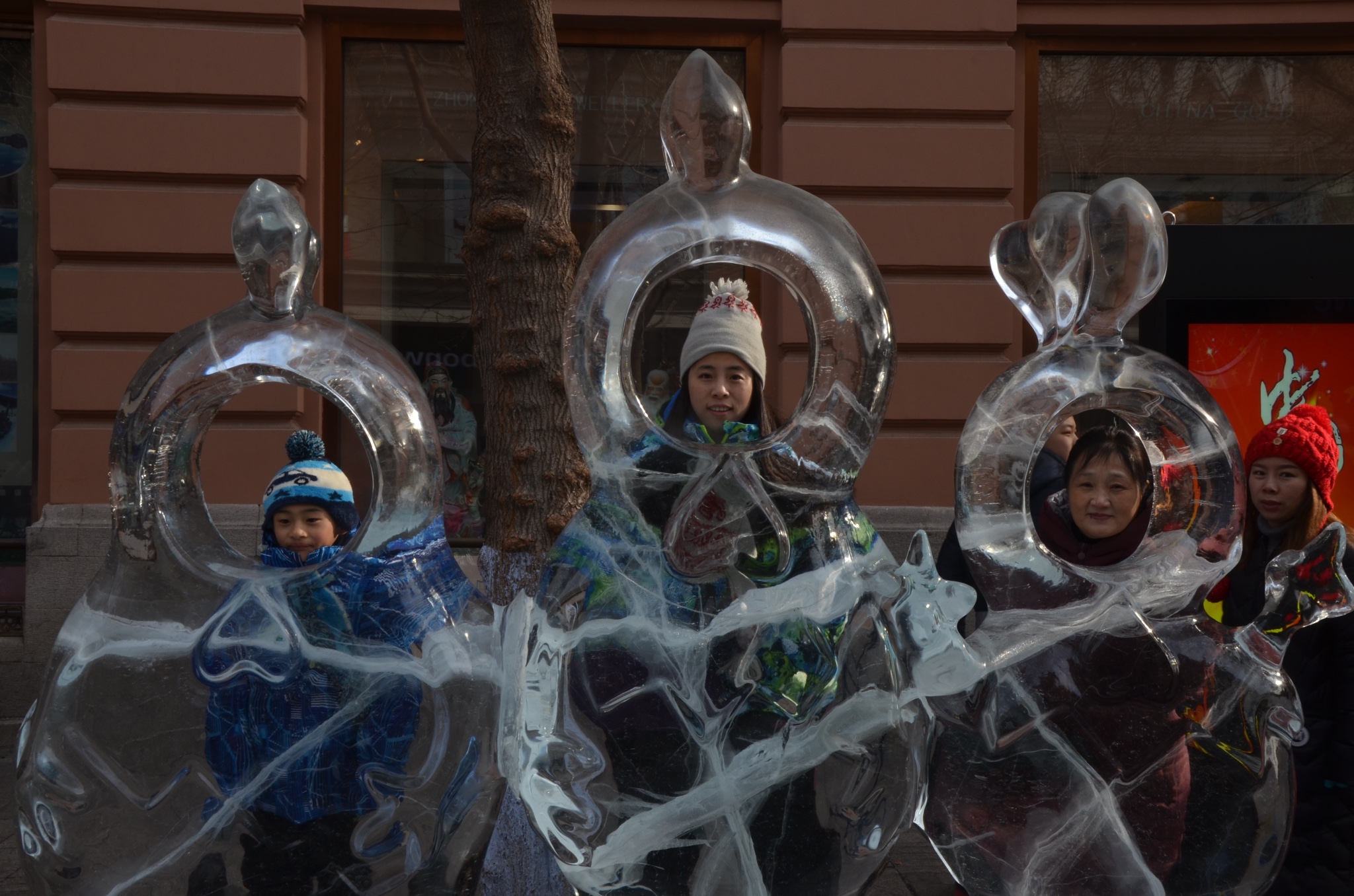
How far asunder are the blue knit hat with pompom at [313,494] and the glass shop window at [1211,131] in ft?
15.0

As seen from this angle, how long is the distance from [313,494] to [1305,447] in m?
2.21

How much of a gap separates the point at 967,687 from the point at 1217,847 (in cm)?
41

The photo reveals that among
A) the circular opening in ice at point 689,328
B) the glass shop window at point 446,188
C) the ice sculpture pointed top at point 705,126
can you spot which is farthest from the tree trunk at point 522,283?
the glass shop window at point 446,188

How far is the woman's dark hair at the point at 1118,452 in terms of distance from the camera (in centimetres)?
227

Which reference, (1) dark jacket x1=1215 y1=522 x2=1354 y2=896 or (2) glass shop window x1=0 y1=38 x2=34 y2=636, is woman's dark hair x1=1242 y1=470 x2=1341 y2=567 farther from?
(2) glass shop window x1=0 y1=38 x2=34 y2=636

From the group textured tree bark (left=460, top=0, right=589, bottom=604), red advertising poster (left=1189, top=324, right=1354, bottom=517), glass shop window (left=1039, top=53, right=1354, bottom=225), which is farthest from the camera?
glass shop window (left=1039, top=53, right=1354, bottom=225)

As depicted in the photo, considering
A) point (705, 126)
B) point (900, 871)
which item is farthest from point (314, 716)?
point (900, 871)

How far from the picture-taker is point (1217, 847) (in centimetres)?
166

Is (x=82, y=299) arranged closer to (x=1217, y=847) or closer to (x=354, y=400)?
(x=354, y=400)

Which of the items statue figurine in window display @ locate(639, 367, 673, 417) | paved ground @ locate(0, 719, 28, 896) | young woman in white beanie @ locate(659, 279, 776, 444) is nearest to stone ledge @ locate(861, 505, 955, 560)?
statue figurine in window display @ locate(639, 367, 673, 417)

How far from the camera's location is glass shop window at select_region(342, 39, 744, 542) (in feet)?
19.5

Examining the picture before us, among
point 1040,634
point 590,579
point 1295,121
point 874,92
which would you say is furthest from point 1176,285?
point 590,579

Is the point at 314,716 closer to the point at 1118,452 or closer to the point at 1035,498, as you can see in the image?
the point at 1118,452

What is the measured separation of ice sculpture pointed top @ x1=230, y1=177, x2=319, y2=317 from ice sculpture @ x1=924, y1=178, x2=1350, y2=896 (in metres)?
0.99
